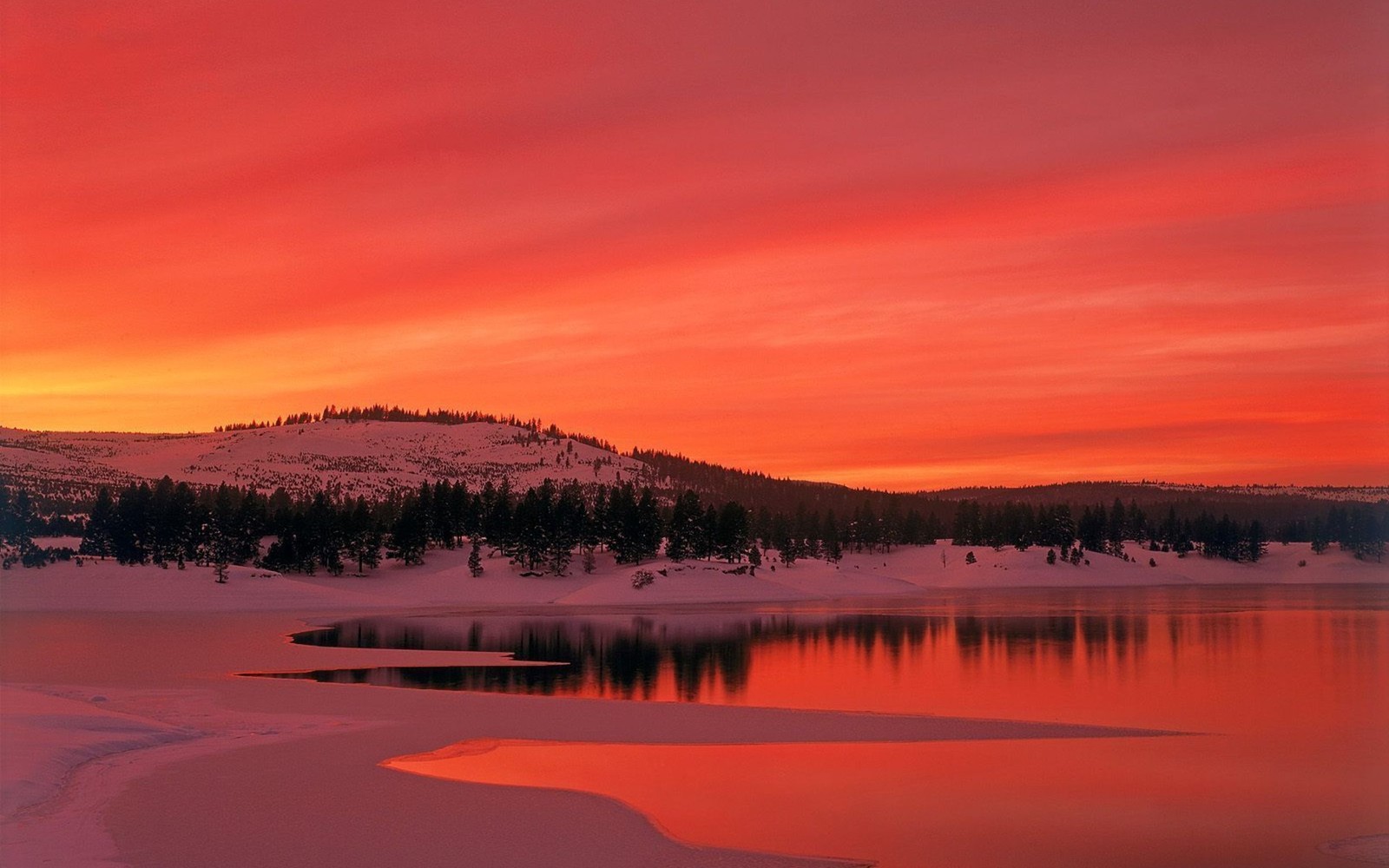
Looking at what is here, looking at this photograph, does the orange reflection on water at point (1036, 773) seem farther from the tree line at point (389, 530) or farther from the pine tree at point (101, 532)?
the pine tree at point (101, 532)

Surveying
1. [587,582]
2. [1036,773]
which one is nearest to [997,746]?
[1036,773]

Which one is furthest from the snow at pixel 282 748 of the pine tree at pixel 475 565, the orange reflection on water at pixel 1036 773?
the pine tree at pixel 475 565

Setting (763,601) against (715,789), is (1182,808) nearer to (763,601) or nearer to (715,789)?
(715,789)

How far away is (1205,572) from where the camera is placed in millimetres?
180500

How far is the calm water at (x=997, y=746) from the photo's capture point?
21.2 metres

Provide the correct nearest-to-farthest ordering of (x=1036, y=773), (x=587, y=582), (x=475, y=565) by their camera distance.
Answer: (x=1036, y=773)
(x=587, y=582)
(x=475, y=565)

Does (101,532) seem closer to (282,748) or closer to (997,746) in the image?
(282,748)

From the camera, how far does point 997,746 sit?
1194 inches

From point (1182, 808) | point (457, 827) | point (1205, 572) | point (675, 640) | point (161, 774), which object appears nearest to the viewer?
point (457, 827)

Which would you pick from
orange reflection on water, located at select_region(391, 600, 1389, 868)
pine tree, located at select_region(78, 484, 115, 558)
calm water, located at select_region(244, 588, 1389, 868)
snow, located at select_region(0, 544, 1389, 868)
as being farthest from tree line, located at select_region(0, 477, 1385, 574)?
orange reflection on water, located at select_region(391, 600, 1389, 868)

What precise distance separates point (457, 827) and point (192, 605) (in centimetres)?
8736

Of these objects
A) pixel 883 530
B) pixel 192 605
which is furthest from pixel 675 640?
pixel 883 530

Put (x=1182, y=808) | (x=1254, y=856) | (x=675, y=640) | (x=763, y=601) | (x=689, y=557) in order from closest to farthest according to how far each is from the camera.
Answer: (x=1254, y=856)
(x=1182, y=808)
(x=675, y=640)
(x=763, y=601)
(x=689, y=557)

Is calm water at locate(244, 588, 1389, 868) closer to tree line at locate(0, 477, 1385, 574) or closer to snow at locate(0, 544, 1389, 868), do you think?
snow at locate(0, 544, 1389, 868)
